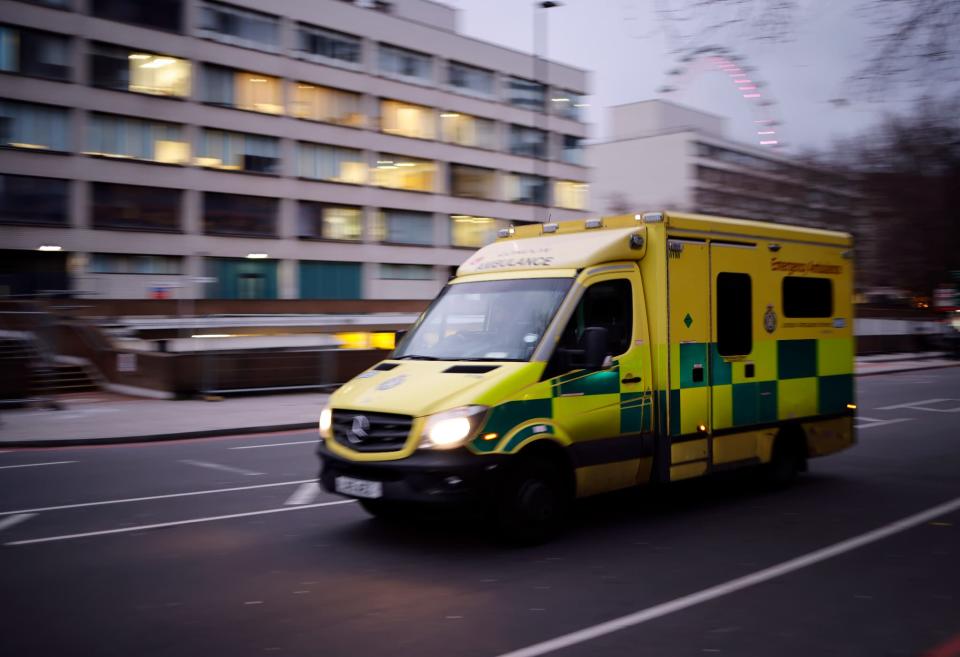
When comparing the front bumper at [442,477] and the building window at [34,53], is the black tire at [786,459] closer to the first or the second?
the front bumper at [442,477]

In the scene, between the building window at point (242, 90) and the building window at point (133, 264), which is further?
the building window at point (242, 90)

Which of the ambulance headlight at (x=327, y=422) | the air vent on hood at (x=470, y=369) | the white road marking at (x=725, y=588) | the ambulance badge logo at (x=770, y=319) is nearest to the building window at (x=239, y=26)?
Result: the ambulance badge logo at (x=770, y=319)

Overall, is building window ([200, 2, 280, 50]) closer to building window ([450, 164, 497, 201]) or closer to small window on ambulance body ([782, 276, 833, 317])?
building window ([450, 164, 497, 201])

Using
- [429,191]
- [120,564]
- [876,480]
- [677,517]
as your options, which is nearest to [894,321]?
[429,191]

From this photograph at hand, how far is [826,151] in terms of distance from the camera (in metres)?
45.6

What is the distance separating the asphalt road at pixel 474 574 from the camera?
4.96m

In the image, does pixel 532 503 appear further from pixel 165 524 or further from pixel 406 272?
pixel 406 272

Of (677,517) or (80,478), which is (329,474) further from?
(80,478)

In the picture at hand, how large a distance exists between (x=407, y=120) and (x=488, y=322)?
1943 inches

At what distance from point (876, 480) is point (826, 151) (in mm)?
39428

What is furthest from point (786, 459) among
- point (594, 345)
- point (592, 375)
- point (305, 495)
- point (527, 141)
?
point (527, 141)

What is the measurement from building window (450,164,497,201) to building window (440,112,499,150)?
1.61 m

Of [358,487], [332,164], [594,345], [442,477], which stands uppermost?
[332,164]

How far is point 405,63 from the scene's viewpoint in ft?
179
